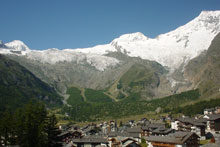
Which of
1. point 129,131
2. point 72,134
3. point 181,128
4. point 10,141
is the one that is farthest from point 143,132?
point 10,141

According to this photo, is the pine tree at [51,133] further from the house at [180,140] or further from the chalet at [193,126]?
the chalet at [193,126]

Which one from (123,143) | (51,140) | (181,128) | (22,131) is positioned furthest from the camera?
(181,128)

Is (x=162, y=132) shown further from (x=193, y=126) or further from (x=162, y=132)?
(x=193, y=126)

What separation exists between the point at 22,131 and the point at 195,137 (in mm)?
57250

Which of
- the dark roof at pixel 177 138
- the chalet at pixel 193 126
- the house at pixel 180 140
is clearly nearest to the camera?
the house at pixel 180 140

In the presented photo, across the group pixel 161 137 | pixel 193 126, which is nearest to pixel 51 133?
pixel 161 137

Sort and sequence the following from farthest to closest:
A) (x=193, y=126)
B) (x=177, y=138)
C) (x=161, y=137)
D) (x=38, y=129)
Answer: (x=193, y=126) < (x=161, y=137) < (x=177, y=138) < (x=38, y=129)

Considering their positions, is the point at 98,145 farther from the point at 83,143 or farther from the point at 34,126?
the point at 34,126

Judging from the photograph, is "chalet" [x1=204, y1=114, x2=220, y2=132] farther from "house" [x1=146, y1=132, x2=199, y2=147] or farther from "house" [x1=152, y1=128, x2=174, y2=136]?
"house" [x1=146, y1=132, x2=199, y2=147]

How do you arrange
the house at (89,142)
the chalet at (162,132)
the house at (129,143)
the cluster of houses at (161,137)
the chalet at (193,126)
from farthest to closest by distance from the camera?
the chalet at (162,132)
the chalet at (193,126)
the house at (89,142)
the house at (129,143)
the cluster of houses at (161,137)

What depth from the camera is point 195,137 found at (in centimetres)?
9706

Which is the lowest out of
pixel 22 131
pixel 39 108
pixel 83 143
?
pixel 83 143

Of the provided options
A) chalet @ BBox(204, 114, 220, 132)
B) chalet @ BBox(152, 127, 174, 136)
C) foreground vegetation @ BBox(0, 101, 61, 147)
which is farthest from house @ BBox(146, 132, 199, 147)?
chalet @ BBox(204, 114, 220, 132)

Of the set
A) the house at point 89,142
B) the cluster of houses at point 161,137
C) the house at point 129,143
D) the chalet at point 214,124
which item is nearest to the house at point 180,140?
the cluster of houses at point 161,137
